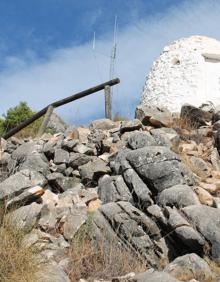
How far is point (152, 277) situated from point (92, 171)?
3.80m

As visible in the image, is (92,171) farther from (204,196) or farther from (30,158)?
(204,196)

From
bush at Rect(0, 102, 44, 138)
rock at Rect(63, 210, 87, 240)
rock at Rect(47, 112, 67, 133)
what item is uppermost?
rock at Rect(63, 210, 87, 240)

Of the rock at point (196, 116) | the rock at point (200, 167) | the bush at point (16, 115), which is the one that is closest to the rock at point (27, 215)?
the rock at point (200, 167)

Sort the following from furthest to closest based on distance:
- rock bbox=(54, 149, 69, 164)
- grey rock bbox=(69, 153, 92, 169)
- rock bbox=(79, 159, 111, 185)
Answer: rock bbox=(54, 149, 69, 164) < grey rock bbox=(69, 153, 92, 169) < rock bbox=(79, 159, 111, 185)

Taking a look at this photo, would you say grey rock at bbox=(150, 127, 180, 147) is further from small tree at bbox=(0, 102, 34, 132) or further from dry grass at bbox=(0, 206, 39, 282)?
small tree at bbox=(0, 102, 34, 132)

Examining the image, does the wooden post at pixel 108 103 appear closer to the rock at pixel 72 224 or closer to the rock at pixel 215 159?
the rock at pixel 215 159

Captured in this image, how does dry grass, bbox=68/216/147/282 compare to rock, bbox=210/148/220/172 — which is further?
rock, bbox=210/148/220/172

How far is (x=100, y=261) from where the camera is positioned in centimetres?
684

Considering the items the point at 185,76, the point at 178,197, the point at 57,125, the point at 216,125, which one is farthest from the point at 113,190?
the point at 57,125

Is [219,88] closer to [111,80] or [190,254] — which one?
[111,80]

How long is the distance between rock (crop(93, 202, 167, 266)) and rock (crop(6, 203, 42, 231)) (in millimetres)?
879

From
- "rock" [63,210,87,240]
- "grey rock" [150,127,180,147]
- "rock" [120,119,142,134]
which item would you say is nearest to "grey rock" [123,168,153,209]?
"rock" [63,210,87,240]

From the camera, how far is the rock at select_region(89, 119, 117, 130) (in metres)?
12.2

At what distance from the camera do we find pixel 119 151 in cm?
979
